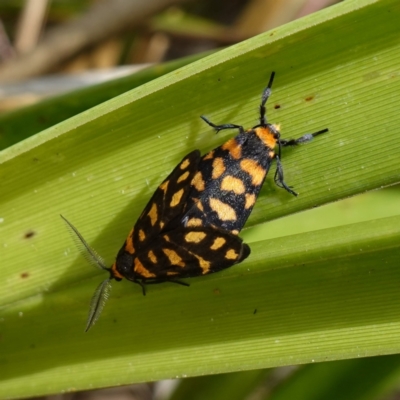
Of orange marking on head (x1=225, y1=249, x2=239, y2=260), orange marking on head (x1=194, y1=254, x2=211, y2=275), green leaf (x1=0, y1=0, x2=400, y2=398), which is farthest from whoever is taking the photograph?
orange marking on head (x1=194, y1=254, x2=211, y2=275)

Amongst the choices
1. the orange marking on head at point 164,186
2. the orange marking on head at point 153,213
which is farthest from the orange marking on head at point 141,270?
the orange marking on head at point 164,186

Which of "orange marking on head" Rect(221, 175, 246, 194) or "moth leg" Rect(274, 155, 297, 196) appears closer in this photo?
"moth leg" Rect(274, 155, 297, 196)

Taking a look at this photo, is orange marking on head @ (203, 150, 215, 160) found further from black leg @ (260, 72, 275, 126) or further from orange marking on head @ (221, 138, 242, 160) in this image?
black leg @ (260, 72, 275, 126)

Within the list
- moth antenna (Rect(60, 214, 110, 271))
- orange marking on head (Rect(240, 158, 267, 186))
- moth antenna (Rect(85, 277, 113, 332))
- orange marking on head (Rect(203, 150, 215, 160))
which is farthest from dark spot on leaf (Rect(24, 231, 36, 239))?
orange marking on head (Rect(240, 158, 267, 186))

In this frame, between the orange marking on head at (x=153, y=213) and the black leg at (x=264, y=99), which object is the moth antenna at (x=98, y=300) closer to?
the orange marking on head at (x=153, y=213)

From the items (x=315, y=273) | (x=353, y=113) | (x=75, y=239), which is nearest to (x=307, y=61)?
(x=353, y=113)

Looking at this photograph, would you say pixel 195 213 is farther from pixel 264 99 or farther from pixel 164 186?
pixel 264 99
